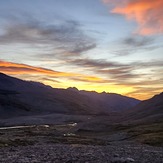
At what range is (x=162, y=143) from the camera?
74.3 metres

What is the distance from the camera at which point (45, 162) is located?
3600cm

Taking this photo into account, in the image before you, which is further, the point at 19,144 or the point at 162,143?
the point at 162,143

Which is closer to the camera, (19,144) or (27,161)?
(27,161)

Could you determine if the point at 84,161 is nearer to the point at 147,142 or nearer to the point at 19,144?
the point at 19,144

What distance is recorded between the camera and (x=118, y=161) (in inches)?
1420

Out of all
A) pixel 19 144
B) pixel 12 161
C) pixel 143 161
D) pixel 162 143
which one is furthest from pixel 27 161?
A: pixel 162 143

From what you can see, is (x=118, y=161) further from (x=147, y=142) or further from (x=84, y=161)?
(x=147, y=142)

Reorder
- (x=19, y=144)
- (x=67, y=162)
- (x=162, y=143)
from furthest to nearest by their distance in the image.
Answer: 1. (x=162, y=143)
2. (x=19, y=144)
3. (x=67, y=162)

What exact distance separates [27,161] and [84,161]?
19.0 ft

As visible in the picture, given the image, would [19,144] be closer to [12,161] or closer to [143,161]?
[12,161]

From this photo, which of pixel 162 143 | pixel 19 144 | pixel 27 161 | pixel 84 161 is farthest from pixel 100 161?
pixel 162 143

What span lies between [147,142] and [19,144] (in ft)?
94.6

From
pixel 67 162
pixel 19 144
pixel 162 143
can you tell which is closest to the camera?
pixel 67 162

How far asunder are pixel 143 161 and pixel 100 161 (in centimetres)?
452
